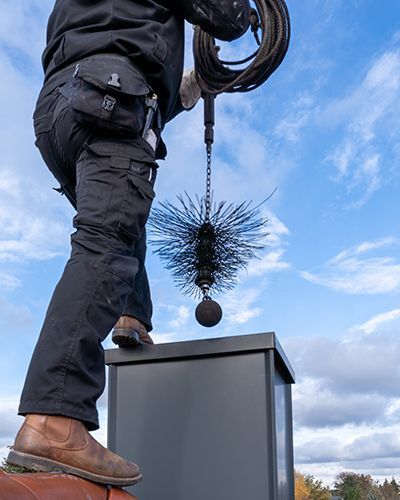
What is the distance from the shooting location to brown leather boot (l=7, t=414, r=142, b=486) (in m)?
1.21

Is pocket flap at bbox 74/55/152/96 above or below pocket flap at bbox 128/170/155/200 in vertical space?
above

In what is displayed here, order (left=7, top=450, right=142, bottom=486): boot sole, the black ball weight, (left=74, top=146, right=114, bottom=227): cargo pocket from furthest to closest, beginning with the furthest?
the black ball weight
(left=74, top=146, right=114, bottom=227): cargo pocket
(left=7, top=450, right=142, bottom=486): boot sole

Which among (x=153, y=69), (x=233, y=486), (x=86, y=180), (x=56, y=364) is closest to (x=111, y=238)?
(x=86, y=180)

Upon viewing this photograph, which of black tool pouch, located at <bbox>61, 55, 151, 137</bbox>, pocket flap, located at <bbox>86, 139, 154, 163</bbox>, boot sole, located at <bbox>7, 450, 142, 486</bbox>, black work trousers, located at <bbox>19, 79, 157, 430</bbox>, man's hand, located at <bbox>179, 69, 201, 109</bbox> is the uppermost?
man's hand, located at <bbox>179, 69, 201, 109</bbox>

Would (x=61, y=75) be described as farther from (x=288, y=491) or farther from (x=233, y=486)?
(x=288, y=491)

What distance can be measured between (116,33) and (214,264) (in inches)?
34.8

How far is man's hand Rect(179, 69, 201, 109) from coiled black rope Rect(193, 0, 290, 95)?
0.02 meters

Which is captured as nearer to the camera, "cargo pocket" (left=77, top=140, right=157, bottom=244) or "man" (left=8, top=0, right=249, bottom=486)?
"man" (left=8, top=0, right=249, bottom=486)

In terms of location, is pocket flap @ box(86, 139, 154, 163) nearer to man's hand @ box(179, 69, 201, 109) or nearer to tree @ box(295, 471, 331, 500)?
man's hand @ box(179, 69, 201, 109)

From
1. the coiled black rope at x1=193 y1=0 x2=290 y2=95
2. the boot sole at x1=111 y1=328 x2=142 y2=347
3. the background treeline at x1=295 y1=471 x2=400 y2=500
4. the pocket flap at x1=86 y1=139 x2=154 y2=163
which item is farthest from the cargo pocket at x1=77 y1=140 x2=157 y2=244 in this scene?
the background treeline at x1=295 y1=471 x2=400 y2=500

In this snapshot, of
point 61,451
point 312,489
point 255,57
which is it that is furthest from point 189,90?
point 312,489

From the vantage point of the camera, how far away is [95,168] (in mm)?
1421

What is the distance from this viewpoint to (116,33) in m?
1.51

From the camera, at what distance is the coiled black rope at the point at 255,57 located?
6.98 feet
